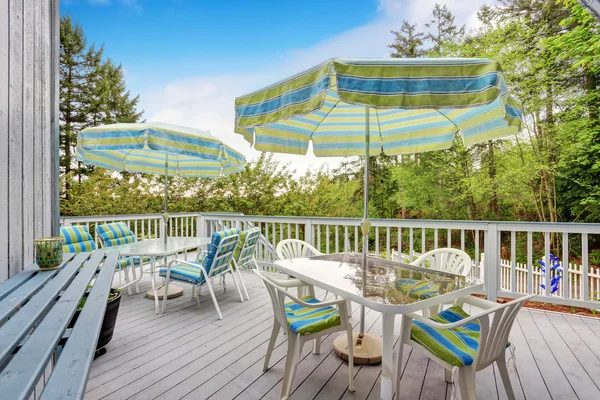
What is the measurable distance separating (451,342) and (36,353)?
74.8 inches

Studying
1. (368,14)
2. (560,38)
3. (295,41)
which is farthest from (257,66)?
(560,38)

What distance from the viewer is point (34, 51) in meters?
1.85

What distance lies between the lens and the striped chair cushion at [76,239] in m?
3.68

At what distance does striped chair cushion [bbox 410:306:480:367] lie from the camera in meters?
1.62

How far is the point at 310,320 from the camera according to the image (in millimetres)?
2084

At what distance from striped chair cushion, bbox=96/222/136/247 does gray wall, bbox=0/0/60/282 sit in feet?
6.96

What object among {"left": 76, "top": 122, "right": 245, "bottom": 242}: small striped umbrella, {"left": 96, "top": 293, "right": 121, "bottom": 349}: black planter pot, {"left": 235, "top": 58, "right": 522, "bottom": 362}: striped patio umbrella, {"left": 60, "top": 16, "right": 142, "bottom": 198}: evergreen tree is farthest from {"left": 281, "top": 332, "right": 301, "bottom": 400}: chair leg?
{"left": 60, "top": 16, "right": 142, "bottom": 198}: evergreen tree

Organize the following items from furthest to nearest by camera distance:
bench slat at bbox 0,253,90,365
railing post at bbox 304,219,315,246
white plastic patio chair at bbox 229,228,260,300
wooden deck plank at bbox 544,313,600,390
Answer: railing post at bbox 304,219,315,246
white plastic patio chair at bbox 229,228,260,300
wooden deck plank at bbox 544,313,600,390
bench slat at bbox 0,253,90,365

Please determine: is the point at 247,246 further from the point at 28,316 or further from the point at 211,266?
the point at 28,316

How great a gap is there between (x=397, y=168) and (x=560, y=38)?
6.38m

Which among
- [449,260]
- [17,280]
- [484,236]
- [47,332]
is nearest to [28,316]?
[47,332]

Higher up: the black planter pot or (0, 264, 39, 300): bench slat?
(0, 264, 39, 300): bench slat

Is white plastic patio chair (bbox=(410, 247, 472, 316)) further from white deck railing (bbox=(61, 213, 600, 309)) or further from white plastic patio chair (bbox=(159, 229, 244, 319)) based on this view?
white plastic patio chair (bbox=(159, 229, 244, 319))

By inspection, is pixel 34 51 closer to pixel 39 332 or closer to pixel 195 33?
pixel 39 332
